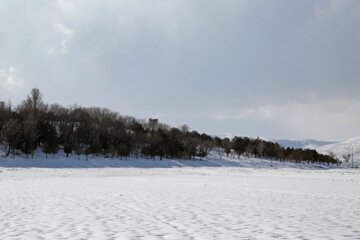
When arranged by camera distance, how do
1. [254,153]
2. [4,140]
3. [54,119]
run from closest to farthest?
[4,140] → [54,119] → [254,153]

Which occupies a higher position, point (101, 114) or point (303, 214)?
point (101, 114)

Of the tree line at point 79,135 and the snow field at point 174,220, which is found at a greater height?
the tree line at point 79,135

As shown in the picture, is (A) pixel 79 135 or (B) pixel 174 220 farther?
(A) pixel 79 135

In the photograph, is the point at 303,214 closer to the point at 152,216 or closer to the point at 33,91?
the point at 152,216

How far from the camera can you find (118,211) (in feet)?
37.7

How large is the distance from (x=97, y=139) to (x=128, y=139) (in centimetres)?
987

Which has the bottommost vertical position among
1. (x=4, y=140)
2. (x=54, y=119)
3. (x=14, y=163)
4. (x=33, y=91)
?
(x=14, y=163)

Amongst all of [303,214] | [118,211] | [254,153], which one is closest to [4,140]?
[118,211]

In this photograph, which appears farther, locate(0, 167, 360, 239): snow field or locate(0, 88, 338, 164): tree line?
locate(0, 88, 338, 164): tree line

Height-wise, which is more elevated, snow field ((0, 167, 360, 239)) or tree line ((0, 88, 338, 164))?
tree line ((0, 88, 338, 164))

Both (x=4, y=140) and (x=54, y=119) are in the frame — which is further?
(x=54, y=119)

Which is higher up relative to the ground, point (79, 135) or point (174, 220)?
point (79, 135)

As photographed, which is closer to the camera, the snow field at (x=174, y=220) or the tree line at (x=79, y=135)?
the snow field at (x=174, y=220)

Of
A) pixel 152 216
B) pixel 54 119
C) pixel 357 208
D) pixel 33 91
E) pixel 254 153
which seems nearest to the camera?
pixel 152 216
